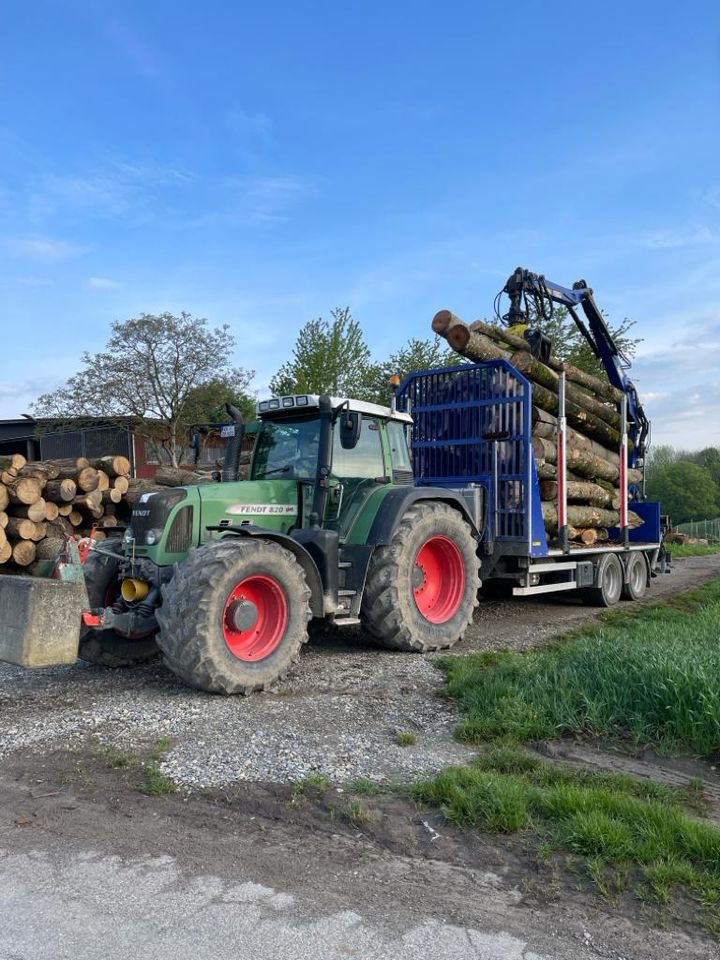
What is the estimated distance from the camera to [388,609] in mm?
7504

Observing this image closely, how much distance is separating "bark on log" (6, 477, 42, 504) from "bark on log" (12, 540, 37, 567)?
64 centimetres

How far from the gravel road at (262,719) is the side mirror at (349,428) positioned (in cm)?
210

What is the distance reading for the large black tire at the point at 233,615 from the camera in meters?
5.74

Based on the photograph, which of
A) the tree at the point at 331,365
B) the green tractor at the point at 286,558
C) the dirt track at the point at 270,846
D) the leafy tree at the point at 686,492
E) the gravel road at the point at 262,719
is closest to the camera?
the dirt track at the point at 270,846

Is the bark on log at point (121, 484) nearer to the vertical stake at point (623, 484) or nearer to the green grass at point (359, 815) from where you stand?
the vertical stake at point (623, 484)

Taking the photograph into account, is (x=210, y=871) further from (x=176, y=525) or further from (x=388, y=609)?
(x=388, y=609)

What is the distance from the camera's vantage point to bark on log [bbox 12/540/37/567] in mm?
11422

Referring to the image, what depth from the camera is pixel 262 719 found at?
5496 millimetres

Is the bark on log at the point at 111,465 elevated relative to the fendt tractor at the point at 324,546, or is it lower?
elevated

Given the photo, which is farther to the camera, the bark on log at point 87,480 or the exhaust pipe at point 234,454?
the bark on log at point 87,480

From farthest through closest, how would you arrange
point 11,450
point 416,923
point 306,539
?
point 11,450
point 306,539
point 416,923

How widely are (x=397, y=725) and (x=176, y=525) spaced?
2.51 metres

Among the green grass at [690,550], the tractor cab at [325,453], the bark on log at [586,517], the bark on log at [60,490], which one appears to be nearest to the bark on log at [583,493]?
the bark on log at [586,517]

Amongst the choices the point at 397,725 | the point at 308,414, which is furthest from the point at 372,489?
the point at 397,725
